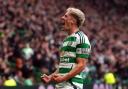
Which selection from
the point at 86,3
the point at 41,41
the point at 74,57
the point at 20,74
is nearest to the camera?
the point at 74,57

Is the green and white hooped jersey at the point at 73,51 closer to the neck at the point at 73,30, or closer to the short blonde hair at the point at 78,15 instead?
the neck at the point at 73,30

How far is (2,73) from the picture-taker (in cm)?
1590

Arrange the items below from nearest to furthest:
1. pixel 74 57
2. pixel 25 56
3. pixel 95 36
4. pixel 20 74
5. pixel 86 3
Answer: pixel 74 57, pixel 20 74, pixel 25 56, pixel 95 36, pixel 86 3

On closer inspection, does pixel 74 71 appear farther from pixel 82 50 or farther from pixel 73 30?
pixel 73 30

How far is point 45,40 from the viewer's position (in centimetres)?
1934

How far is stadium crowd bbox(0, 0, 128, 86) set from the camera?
16891 mm

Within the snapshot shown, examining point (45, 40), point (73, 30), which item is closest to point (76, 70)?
point (73, 30)

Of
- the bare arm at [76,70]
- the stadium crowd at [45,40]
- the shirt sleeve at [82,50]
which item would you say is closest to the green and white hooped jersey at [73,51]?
the shirt sleeve at [82,50]

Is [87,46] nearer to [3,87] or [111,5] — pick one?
[3,87]

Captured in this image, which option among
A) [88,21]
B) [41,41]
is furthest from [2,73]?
[88,21]

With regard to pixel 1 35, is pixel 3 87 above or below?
below

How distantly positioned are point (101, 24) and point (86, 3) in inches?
100

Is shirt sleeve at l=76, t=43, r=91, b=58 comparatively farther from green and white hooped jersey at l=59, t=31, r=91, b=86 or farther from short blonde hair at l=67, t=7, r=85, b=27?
short blonde hair at l=67, t=7, r=85, b=27

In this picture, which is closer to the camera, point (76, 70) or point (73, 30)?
point (76, 70)
